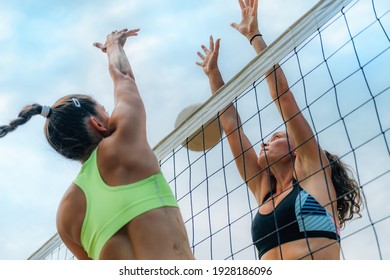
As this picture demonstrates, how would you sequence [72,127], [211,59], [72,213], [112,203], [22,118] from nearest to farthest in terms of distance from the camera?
[112,203], [72,213], [72,127], [22,118], [211,59]

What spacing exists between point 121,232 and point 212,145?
2.25 m

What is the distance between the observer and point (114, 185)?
249 cm

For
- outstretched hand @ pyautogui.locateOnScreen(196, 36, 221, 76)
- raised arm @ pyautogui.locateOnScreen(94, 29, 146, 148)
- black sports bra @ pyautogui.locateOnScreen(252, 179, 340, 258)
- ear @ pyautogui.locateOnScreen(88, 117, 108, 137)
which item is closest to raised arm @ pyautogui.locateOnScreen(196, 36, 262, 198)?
outstretched hand @ pyautogui.locateOnScreen(196, 36, 221, 76)

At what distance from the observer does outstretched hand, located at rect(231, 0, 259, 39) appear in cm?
448

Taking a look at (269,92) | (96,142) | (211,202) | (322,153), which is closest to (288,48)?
(269,92)

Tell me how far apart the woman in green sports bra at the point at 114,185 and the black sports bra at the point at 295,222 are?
1166mm

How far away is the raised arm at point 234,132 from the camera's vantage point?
430 cm

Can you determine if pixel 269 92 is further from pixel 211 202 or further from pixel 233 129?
pixel 211 202

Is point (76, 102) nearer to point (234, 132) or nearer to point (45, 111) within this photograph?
point (45, 111)

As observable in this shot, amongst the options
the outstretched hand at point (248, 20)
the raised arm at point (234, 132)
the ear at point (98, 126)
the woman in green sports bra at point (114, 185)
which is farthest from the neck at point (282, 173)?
the ear at point (98, 126)

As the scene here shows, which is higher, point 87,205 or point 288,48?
point 288,48

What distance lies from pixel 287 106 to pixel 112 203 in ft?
5.83

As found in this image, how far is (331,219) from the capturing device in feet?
11.4

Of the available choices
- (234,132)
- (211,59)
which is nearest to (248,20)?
(211,59)
